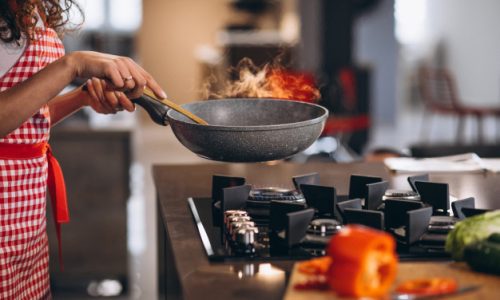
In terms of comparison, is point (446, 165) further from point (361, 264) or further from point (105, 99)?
point (361, 264)

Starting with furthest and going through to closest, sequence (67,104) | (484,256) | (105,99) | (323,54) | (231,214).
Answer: (323,54), (67,104), (105,99), (231,214), (484,256)

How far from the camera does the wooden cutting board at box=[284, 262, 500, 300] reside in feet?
2.91

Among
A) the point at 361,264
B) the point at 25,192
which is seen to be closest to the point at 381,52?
the point at 25,192

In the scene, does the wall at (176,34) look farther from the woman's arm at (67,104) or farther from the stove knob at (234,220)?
the stove knob at (234,220)

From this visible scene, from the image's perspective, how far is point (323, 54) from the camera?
7820 mm

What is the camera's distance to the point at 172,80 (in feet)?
35.8

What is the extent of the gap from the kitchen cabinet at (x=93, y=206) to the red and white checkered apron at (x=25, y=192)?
1.82 meters

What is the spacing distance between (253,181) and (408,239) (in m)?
0.77

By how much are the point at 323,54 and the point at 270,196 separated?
21.4ft

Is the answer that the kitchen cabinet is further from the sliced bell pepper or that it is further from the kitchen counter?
the sliced bell pepper

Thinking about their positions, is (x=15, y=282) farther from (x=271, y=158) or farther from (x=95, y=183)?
(x=95, y=183)

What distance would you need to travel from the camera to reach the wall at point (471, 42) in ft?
A: 32.0

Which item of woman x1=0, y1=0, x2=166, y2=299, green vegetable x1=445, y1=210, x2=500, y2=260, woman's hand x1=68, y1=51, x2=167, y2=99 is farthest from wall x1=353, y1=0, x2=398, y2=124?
green vegetable x1=445, y1=210, x2=500, y2=260

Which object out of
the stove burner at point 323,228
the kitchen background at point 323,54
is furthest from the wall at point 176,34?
the stove burner at point 323,228
